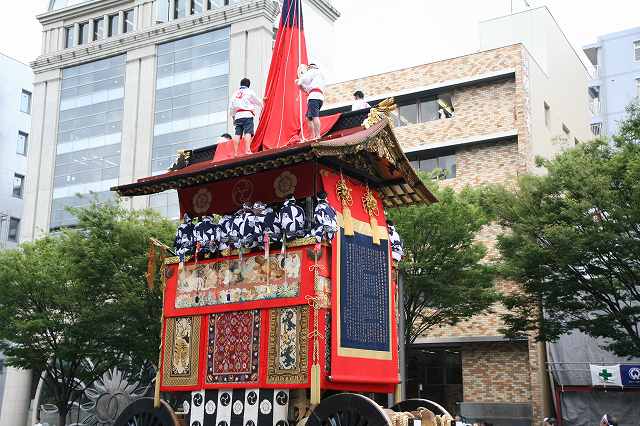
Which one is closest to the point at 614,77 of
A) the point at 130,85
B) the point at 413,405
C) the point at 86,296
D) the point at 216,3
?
the point at 216,3

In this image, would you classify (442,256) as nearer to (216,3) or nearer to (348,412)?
(348,412)

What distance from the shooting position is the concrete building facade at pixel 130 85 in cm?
3750

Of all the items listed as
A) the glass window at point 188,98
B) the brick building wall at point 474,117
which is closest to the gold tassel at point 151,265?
the brick building wall at point 474,117

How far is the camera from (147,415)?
500 inches

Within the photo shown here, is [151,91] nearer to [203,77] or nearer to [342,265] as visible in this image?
[203,77]

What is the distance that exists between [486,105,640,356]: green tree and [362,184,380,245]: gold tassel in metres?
9.67

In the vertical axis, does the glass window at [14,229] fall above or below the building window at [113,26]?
below

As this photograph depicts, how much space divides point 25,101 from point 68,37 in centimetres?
843

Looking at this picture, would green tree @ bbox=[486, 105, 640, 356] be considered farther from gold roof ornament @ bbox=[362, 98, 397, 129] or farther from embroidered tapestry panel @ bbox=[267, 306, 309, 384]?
embroidered tapestry panel @ bbox=[267, 306, 309, 384]

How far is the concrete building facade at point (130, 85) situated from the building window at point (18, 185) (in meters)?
7.26

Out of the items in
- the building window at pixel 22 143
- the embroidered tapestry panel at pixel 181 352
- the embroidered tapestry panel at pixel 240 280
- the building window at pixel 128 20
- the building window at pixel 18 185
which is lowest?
the embroidered tapestry panel at pixel 181 352

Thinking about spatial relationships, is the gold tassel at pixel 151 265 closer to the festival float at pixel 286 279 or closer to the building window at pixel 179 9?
the festival float at pixel 286 279

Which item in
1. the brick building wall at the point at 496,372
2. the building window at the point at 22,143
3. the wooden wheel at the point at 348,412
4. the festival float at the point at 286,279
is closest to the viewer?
the wooden wheel at the point at 348,412

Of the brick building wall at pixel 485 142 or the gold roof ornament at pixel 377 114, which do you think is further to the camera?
the brick building wall at pixel 485 142
